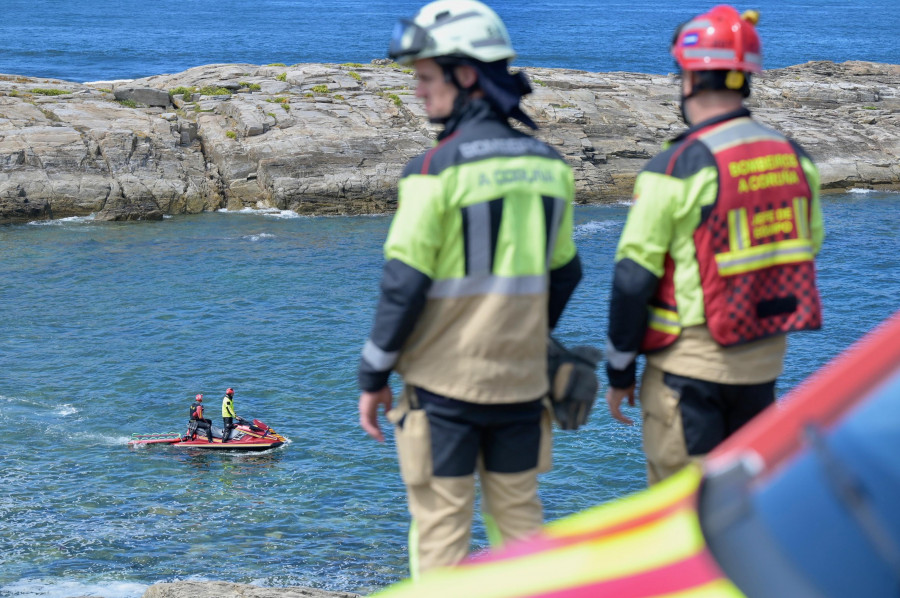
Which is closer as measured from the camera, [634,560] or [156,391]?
[634,560]

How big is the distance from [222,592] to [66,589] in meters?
10.8

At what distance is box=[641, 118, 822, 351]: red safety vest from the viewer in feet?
14.2

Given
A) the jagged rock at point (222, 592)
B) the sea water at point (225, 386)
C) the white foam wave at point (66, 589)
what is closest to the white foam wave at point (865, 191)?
the sea water at point (225, 386)

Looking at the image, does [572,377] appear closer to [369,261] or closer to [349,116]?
[369,261]

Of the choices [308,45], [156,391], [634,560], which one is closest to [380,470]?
[156,391]

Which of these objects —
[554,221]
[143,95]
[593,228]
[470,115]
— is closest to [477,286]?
[554,221]

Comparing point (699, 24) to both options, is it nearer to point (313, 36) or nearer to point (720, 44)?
point (720, 44)

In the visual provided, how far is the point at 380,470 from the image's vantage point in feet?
71.6

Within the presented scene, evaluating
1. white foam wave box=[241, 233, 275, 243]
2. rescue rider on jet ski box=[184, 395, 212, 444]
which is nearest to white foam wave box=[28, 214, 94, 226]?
white foam wave box=[241, 233, 275, 243]

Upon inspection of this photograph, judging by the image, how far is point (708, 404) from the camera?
14.8 ft

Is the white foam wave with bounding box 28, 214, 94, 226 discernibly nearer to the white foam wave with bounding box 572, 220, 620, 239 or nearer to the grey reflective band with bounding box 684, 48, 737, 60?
the white foam wave with bounding box 572, 220, 620, 239

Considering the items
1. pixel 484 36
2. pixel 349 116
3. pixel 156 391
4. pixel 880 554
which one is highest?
pixel 484 36

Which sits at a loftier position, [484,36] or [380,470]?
[484,36]

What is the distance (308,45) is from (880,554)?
13591 cm
